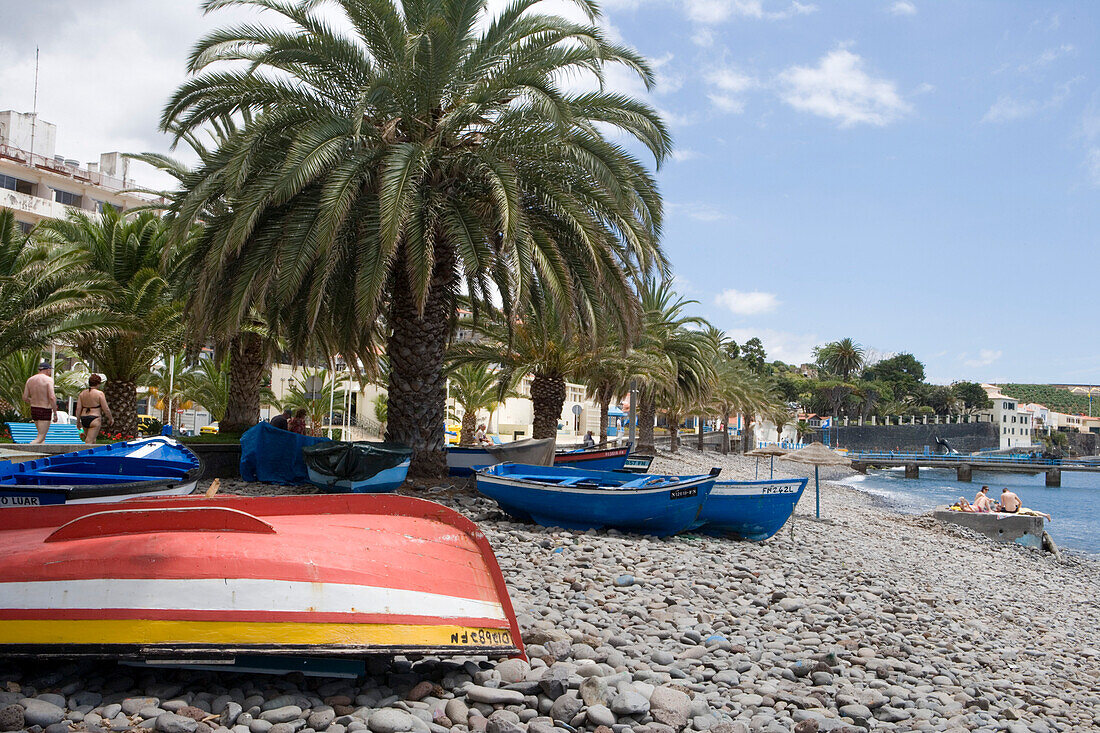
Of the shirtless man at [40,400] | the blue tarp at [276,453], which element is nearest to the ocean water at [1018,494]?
the blue tarp at [276,453]

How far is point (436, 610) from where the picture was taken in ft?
16.4

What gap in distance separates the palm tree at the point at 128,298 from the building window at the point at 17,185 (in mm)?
30979

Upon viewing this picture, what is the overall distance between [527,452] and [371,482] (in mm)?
5692

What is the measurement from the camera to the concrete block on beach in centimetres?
2300

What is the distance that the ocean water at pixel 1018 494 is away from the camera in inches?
1249

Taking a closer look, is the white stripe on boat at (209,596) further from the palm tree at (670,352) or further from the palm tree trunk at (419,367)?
the palm tree at (670,352)

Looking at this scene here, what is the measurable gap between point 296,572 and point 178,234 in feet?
28.9

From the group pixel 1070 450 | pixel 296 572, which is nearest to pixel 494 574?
pixel 296 572

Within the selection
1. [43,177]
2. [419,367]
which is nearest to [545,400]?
[419,367]

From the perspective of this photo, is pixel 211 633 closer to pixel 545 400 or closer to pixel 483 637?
pixel 483 637

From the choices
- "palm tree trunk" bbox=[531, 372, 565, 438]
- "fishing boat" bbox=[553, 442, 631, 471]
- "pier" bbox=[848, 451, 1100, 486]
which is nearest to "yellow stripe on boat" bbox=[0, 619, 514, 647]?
"fishing boat" bbox=[553, 442, 631, 471]

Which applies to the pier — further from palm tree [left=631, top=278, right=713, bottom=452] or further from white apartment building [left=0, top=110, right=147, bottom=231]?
white apartment building [left=0, top=110, right=147, bottom=231]

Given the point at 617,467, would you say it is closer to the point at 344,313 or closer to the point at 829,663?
the point at 344,313

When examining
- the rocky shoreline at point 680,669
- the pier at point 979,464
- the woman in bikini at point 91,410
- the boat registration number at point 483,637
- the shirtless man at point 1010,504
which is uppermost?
the woman in bikini at point 91,410
